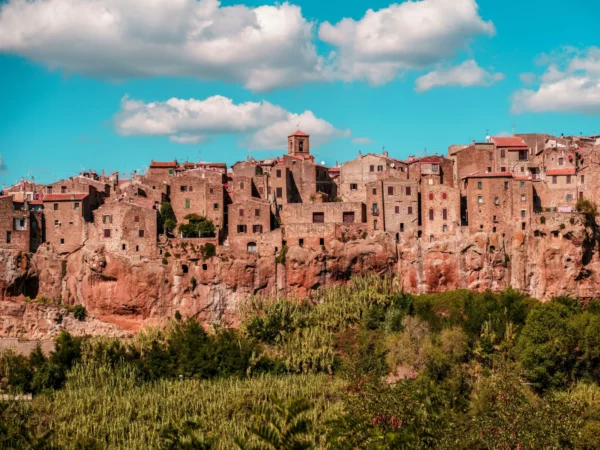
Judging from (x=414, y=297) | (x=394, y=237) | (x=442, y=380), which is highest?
(x=394, y=237)

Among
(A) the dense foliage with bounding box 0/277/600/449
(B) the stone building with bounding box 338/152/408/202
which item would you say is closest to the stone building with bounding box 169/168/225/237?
(A) the dense foliage with bounding box 0/277/600/449

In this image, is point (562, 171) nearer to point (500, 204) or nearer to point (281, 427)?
point (500, 204)

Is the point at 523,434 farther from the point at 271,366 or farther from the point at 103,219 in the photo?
the point at 103,219

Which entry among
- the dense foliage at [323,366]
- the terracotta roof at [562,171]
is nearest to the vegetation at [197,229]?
the dense foliage at [323,366]

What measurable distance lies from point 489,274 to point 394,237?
7.70 metres

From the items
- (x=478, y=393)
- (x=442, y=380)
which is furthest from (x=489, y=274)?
(x=478, y=393)

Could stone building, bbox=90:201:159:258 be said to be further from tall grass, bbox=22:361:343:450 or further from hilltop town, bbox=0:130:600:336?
tall grass, bbox=22:361:343:450

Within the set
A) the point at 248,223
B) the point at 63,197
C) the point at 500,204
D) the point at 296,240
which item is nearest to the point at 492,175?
the point at 500,204

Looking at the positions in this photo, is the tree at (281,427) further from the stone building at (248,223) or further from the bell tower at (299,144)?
the bell tower at (299,144)

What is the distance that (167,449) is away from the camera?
80.0 feet

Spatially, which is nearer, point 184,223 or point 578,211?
point 578,211

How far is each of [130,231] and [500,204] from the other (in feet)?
93.3

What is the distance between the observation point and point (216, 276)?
63781 mm

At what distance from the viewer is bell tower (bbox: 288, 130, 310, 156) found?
80.9 m
